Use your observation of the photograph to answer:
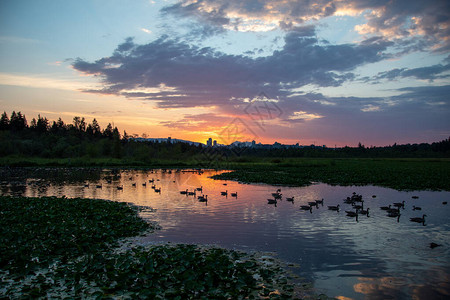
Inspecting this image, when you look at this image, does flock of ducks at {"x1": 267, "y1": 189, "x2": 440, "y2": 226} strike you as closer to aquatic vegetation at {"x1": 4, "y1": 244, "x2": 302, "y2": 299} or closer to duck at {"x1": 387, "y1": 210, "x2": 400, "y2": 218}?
duck at {"x1": 387, "y1": 210, "x2": 400, "y2": 218}

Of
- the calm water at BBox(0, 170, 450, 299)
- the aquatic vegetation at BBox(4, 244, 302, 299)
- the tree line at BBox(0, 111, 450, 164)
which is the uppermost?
the tree line at BBox(0, 111, 450, 164)

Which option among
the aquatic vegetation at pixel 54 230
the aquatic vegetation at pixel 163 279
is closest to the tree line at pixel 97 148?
the aquatic vegetation at pixel 54 230

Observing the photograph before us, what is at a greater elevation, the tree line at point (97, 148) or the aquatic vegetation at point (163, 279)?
the tree line at point (97, 148)

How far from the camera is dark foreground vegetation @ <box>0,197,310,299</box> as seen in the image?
7.74 m

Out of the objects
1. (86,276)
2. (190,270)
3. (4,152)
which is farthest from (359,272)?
(4,152)

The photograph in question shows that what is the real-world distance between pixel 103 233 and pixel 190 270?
Result: 570 centimetres

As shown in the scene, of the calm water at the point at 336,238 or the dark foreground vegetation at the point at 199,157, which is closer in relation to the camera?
the calm water at the point at 336,238

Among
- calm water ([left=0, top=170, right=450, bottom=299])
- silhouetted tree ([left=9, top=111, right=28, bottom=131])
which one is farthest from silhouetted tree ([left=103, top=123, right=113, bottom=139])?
calm water ([left=0, top=170, right=450, bottom=299])

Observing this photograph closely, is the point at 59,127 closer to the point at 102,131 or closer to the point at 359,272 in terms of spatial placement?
the point at 102,131

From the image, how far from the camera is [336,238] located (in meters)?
13.7

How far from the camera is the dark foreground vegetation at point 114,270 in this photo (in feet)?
25.4

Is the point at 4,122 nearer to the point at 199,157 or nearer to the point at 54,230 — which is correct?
the point at 199,157

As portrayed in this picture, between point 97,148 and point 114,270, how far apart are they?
327 ft

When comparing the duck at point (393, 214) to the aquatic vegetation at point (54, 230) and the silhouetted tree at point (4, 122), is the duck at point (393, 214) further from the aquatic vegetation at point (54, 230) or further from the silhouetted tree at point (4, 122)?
the silhouetted tree at point (4, 122)
